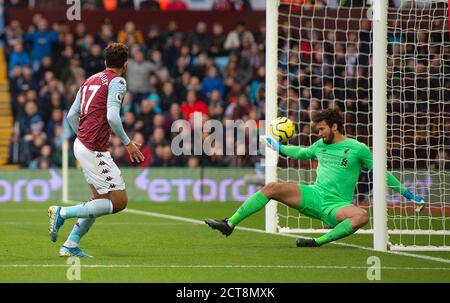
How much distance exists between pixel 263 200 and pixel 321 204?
0.60 metres

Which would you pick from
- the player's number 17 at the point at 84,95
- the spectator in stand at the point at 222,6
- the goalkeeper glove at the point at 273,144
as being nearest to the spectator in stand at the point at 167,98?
the spectator in stand at the point at 222,6

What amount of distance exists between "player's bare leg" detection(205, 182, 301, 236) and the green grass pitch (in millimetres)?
283

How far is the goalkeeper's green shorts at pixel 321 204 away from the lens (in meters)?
11.2

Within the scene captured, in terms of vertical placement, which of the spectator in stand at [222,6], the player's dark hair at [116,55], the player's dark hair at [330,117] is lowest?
the player's dark hair at [330,117]

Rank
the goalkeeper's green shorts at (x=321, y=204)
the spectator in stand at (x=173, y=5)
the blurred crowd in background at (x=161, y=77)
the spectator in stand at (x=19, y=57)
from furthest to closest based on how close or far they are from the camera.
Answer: the spectator in stand at (x=173, y=5) < the spectator in stand at (x=19, y=57) < the blurred crowd in background at (x=161, y=77) < the goalkeeper's green shorts at (x=321, y=204)

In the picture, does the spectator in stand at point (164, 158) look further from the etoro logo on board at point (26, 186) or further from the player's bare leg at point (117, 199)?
the player's bare leg at point (117, 199)

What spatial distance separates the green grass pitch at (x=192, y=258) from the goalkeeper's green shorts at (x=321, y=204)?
342mm

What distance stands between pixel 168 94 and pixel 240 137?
2.75 m

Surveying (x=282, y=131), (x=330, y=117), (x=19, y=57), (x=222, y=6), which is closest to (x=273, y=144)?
(x=282, y=131)

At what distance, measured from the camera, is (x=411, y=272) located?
921 cm

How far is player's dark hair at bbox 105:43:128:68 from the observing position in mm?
10008

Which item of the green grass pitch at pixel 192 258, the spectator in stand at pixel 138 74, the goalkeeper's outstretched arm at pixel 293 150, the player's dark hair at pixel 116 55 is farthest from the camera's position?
the spectator in stand at pixel 138 74
